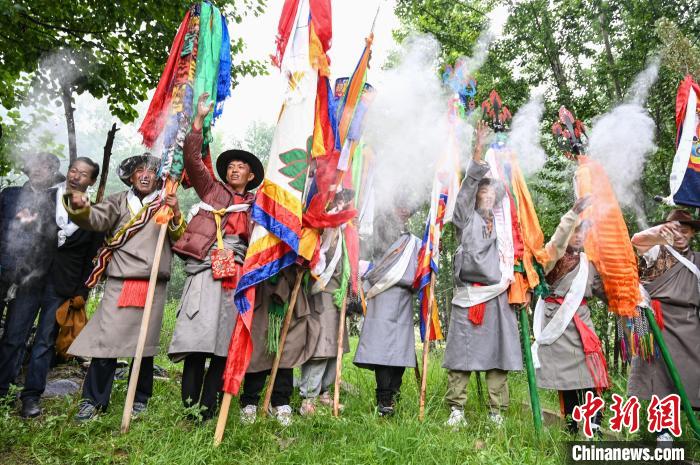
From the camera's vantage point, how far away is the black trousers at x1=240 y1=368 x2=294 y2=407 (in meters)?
4.18

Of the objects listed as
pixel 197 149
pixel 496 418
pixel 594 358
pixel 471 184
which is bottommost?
pixel 496 418

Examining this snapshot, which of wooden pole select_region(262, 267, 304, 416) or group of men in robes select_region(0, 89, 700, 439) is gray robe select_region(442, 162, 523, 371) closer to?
group of men in robes select_region(0, 89, 700, 439)

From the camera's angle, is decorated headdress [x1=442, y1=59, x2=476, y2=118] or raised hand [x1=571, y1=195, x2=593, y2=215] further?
decorated headdress [x1=442, y1=59, x2=476, y2=118]

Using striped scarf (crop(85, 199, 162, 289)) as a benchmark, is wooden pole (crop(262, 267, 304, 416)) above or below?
below

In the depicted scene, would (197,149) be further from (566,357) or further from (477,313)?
(566,357)

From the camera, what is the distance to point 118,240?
13.0ft

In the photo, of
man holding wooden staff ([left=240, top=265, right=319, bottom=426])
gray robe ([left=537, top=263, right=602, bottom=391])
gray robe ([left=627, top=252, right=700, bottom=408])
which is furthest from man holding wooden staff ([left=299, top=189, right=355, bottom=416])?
gray robe ([left=627, top=252, right=700, bottom=408])

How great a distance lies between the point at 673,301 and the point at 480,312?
1.69 m

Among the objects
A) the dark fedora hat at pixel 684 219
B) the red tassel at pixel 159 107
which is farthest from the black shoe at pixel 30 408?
the dark fedora hat at pixel 684 219

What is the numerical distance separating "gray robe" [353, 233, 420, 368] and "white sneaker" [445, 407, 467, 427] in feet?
1.74

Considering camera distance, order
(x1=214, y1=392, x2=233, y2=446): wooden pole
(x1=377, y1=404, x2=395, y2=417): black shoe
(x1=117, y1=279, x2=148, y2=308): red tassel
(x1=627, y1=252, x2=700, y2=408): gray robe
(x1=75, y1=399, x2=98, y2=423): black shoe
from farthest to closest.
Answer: (x1=377, y1=404, x2=395, y2=417): black shoe < (x1=627, y1=252, x2=700, y2=408): gray robe < (x1=117, y1=279, x2=148, y2=308): red tassel < (x1=75, y1=399, x2=98, y2=423): black shoe < (x1=214, y1=392, x2=233, y2=446): wooden pole

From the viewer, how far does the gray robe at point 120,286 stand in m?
3.76

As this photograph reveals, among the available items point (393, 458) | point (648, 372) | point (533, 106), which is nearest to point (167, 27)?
point (533, 106)

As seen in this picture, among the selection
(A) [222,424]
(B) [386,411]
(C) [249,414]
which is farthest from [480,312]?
(A) [222,424]
